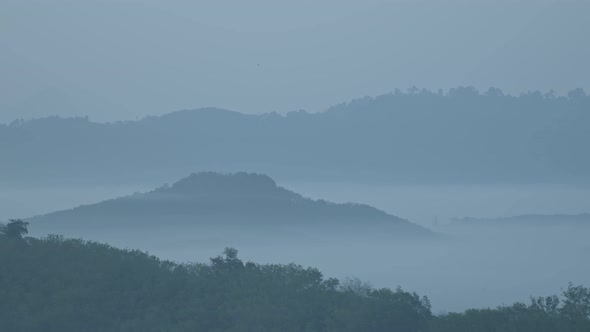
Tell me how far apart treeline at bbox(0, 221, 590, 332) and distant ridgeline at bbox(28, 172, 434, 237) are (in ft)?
137

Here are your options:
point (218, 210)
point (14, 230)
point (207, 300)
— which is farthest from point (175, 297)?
point (218, 210)

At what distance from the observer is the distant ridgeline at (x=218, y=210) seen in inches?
2451

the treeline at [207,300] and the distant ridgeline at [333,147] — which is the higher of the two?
the distant ridgeline at [333,147]

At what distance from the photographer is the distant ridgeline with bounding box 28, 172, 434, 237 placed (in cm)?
6225

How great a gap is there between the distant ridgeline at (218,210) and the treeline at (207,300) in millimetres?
41628

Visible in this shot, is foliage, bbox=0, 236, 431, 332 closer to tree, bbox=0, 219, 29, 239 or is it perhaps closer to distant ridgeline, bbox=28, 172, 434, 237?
tree, bbox=0, 219, 29, 239

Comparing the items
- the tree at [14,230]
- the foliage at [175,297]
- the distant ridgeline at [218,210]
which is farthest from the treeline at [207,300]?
the distant ridgeline at [218,210]

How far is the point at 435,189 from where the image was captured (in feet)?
350

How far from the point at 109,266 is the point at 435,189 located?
90.8 meters

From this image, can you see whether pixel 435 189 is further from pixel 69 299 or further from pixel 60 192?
pixel 69 299

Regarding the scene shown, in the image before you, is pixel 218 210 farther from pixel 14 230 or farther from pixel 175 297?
pixel 175 297

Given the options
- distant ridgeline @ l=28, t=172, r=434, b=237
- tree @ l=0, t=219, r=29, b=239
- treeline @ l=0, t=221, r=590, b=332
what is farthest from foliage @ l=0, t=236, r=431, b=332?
distant ridgeline @ l=28, t=172, r=434, b=237

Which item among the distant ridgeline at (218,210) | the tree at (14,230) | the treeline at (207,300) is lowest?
the treeline at (207,300)

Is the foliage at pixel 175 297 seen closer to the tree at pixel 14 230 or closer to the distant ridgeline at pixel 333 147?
the tree at pixel 14 230
